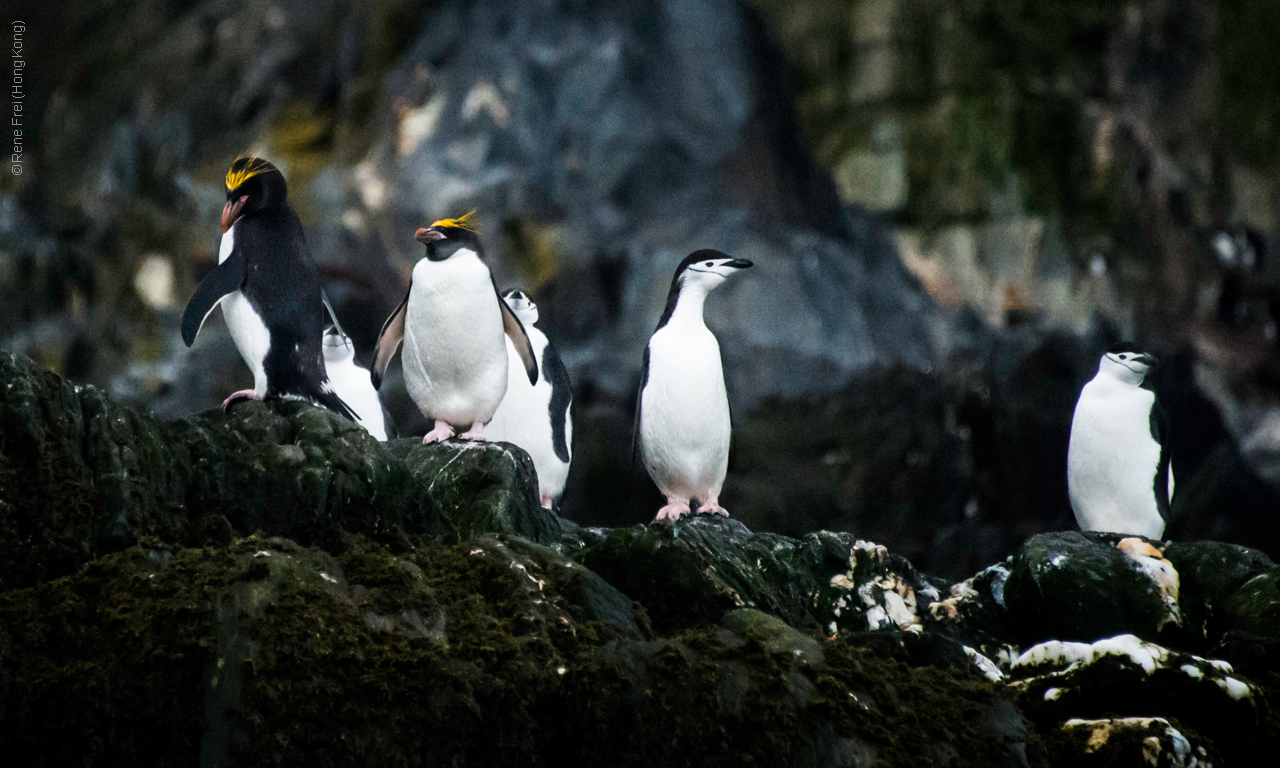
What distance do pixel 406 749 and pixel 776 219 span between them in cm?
844

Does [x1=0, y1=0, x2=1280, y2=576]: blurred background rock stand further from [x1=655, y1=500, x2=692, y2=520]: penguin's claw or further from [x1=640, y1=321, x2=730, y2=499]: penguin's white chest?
[x1=655, y1=500, x2=692, y2=520]: penguin's claw

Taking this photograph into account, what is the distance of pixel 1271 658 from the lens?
15.4 feet

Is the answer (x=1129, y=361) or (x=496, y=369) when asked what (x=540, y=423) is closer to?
(x=496, y=369)

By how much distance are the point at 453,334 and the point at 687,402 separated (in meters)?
1.34

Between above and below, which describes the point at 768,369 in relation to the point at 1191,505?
above

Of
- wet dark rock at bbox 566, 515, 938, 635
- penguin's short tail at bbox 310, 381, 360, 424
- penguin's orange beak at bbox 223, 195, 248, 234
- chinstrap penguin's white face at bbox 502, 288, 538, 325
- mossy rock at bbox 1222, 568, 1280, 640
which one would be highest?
penguin's orange beak at bbox 223, 195, 248, 234

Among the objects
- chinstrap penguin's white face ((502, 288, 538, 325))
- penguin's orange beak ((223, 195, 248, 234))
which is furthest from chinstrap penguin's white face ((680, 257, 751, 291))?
penguin's orange beak ((223, 195, 248, 234))

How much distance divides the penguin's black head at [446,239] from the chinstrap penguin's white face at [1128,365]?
11.1 ft

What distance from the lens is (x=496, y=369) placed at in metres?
5.74

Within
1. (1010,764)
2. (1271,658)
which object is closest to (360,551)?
(1010,764)

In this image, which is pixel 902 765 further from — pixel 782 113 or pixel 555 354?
Answer: pixel 782 113

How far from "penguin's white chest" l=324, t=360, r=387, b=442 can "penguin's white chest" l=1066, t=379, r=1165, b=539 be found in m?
3.63

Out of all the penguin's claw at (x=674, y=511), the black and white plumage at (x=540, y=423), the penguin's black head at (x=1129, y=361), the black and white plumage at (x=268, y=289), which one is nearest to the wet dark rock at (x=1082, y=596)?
the penguin's claw at (x=674, y=511)

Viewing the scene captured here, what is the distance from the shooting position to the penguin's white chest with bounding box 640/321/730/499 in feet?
21.2
